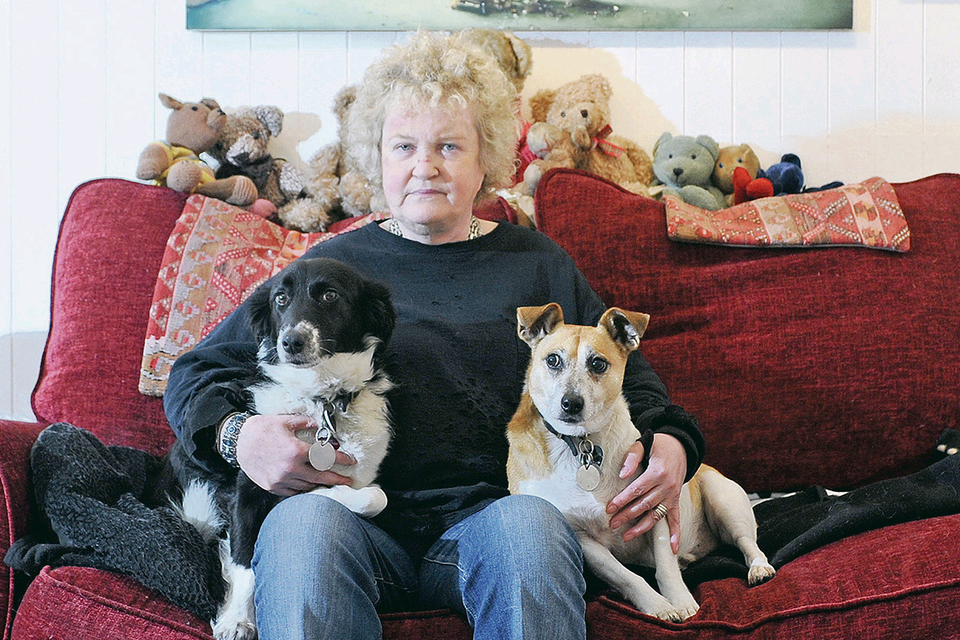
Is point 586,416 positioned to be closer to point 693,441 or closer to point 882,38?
point 693,441

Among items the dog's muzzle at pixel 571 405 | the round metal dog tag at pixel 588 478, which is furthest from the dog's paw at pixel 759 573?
the dog's muzzle at pixel 571 405

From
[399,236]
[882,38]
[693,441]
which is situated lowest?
[693,441]

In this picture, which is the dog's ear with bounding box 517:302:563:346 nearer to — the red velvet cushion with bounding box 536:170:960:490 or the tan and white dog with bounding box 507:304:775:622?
the tan and white dog with bounding box 507:304:775:622

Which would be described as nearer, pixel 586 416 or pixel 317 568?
pixel 317 568

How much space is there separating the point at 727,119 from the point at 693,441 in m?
1.43

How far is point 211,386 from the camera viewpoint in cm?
155

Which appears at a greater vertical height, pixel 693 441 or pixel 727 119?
pixel 727 119

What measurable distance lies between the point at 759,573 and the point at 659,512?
203 millimetres

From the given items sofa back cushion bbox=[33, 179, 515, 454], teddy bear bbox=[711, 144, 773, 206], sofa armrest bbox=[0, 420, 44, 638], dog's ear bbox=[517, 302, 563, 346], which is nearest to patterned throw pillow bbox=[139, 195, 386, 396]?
sofa back cushion bbox=[33, 179, 515, 454]

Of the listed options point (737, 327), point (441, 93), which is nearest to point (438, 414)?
point (441, 93)

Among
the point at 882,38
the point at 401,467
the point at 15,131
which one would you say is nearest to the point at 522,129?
the point at 882,38

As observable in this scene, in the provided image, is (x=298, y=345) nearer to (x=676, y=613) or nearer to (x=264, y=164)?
(x=676, y=613)

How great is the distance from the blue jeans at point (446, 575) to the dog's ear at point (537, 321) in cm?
35

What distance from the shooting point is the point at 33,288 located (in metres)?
2.71
